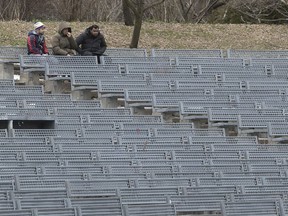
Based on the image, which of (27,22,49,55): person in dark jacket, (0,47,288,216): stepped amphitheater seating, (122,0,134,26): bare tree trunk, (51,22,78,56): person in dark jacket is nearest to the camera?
(0,47,288,216): stepped amphitheater seating

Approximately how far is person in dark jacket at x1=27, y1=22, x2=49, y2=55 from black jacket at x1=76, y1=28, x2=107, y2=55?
29.8 inches

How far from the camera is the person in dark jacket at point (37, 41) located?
84.9ft

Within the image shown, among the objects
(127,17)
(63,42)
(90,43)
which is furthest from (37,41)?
(127,17)

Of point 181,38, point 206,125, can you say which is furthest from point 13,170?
point 181,38

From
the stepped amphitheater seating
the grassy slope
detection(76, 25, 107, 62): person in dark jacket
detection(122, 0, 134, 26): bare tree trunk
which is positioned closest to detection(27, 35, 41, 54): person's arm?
the stepped amphitheater seating

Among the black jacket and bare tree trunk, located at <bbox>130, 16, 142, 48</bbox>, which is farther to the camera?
bare tree trunk, located at <bbox>130, 16, 142, 48</bbox>

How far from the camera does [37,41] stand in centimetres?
2625

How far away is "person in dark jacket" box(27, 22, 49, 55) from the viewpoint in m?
25.9

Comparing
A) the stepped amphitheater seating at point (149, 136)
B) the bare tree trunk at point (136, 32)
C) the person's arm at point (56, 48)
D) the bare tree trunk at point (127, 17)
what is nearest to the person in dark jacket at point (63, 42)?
the person's arm at point (56, 48)

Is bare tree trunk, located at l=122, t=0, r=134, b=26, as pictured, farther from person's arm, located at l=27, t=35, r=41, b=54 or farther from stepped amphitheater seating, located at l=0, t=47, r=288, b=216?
person's arm, located at l=27, t=35, r=41, b=54

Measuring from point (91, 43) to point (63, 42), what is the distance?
605mm

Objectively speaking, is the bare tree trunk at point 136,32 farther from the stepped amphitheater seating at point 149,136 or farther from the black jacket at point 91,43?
the black jacket at point 91,43

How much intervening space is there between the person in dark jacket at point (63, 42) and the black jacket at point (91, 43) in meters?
0.19

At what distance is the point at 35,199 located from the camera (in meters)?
19.2
